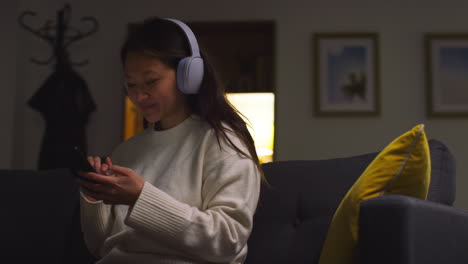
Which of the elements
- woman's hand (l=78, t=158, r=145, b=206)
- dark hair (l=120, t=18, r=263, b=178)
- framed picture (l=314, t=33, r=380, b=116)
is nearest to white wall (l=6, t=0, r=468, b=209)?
framed picture (l=314, t=33, r=380, b=116)

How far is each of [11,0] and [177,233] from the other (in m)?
3.27

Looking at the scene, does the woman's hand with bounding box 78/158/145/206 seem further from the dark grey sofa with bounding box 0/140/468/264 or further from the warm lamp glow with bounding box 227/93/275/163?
the warm lamp glow with bounding box 227/93/275/163

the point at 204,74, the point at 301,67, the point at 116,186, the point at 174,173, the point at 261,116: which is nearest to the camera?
the point at 116,186

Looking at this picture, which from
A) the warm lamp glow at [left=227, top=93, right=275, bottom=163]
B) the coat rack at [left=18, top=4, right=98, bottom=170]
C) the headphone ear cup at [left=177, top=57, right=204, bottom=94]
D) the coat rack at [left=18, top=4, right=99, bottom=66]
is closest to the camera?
the headphone ear cup at [left=177, top=57, right=204, bottom=94]

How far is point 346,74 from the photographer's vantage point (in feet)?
12.6

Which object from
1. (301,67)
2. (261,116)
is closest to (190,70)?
(301,67)

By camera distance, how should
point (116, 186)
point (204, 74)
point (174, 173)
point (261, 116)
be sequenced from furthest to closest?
point (261, 116), point (204, 74), point (174, 173), point (116, 186)

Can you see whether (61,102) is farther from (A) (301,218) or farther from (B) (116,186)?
(B) (116,186)

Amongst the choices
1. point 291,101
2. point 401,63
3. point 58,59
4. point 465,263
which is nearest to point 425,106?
point 401,63

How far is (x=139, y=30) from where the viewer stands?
1.39 m

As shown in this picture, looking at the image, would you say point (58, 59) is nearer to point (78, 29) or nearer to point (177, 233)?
point (78, 29)

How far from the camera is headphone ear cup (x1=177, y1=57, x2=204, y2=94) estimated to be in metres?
1.30

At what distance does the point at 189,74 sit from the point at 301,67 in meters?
2.65

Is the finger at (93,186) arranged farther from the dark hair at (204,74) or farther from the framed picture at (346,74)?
the framed picture at (346,74)
